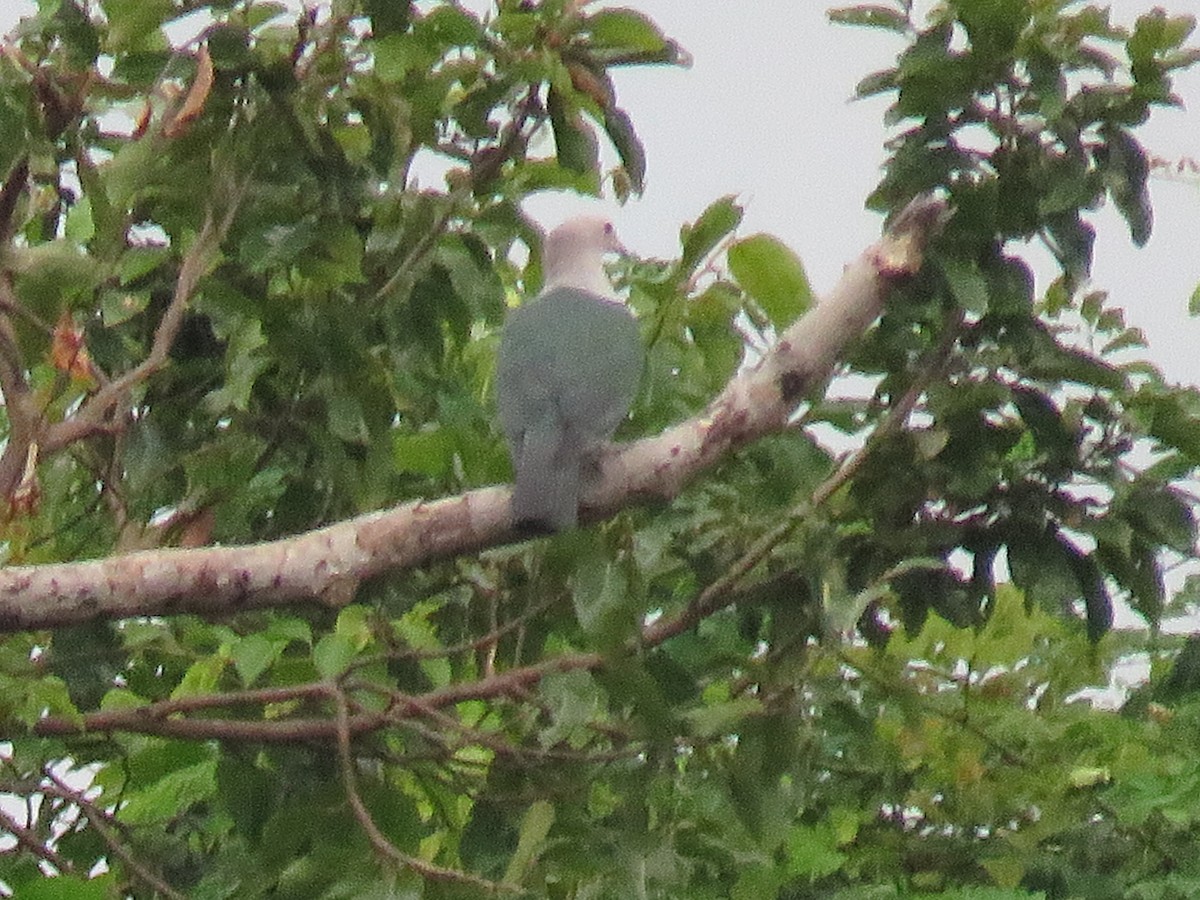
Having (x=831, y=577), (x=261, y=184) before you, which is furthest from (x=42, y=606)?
(x=831, y=577)

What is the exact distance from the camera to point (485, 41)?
2291 millimetres

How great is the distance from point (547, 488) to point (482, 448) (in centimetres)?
50

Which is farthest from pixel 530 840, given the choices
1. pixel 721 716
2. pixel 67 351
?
pixel 67 351

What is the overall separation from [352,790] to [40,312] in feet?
2.65

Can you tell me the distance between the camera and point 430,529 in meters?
2.08

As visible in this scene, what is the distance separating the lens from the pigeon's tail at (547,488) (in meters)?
2.09

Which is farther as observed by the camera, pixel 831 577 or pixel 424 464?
pixel 424 464

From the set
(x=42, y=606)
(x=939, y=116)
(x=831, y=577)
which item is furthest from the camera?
(x=939, y=116)

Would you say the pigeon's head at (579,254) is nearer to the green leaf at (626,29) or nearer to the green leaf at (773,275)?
the green leaf at (773,275)

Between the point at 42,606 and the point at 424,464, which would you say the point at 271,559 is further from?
the point at 424,464

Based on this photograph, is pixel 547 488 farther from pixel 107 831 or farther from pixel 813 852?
pixel 813 852

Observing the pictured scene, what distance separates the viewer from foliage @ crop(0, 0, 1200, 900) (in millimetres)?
2191

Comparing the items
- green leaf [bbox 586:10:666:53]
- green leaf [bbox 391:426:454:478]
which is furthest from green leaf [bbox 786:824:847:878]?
green leaf [bbox 586:10:666:53]

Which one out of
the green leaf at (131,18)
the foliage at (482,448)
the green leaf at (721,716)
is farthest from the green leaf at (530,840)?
the green leaf at (131,18)
